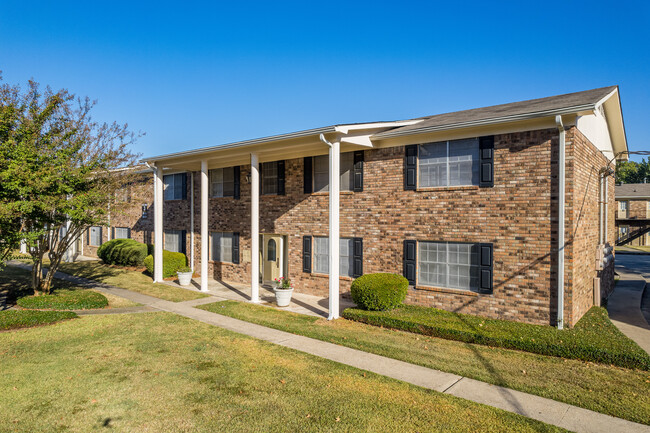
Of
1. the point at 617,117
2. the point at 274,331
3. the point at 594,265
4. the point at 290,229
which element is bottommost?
the point at 274,331

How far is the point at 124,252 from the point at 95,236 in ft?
25.6

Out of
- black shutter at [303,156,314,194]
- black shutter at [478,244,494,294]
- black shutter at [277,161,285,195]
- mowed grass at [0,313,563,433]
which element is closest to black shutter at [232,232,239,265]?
black shutter at [277,161,285,195]

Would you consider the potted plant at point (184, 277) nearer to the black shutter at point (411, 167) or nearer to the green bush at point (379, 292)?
the green bush at point (379, 292)

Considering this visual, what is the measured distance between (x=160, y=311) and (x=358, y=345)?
22.0 ft

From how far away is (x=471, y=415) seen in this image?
5.58 m

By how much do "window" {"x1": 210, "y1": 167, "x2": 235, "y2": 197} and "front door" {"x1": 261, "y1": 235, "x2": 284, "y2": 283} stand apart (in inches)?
113

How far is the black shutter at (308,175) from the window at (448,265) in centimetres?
468

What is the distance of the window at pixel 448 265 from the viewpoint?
1095 centimetres

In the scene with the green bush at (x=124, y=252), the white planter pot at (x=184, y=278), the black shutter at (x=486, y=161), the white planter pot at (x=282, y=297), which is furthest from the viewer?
the green bush at (x=124, y=252)

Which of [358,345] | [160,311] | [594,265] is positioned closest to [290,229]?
[160,311]

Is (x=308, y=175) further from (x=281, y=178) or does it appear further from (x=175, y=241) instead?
(x=175, y=241)

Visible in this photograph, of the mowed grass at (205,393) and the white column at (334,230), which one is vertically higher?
the white column at (334,230)

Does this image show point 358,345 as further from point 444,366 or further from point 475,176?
point 475,176

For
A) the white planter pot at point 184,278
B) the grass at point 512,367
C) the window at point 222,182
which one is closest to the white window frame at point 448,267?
the grass at point 512,367
